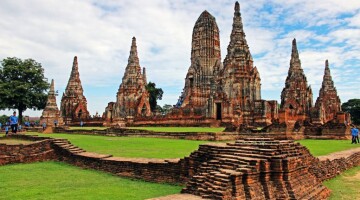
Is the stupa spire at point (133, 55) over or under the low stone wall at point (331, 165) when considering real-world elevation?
over

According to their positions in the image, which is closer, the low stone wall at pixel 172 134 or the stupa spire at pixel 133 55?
the low stone wall at pixel 172 134

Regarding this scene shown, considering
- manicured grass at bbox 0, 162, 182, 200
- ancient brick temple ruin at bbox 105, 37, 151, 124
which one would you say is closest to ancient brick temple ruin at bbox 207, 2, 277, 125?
ancient brick temple ruin at bbox 105, 37, 151, 124

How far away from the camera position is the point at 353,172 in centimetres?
1155

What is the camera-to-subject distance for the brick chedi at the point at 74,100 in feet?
156

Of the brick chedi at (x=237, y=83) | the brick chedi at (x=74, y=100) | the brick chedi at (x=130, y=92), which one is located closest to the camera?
the brick chedi at (x=237, y=83)

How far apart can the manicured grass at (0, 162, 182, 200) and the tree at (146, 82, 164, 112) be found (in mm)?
55821

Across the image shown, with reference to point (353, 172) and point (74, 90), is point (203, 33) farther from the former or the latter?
point (353, 172)

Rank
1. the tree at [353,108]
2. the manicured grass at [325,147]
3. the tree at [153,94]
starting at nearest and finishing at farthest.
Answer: the manicured grass at [325,147]
the tree at [353,108]
the tree at [153,94]

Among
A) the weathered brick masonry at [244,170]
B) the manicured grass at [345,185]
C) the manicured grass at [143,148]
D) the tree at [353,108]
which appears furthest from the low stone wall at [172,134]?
the tree at [353,108]

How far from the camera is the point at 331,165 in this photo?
10.4 meters

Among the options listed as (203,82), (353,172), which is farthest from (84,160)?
(203,82)

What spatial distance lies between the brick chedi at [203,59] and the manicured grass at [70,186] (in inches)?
1297

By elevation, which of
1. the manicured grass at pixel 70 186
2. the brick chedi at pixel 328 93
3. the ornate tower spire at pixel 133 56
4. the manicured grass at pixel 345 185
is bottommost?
the manicured grass at pixel 345 185

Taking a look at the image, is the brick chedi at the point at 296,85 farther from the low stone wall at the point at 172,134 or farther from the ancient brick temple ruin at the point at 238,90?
the low stone wall at the point at 172,134
